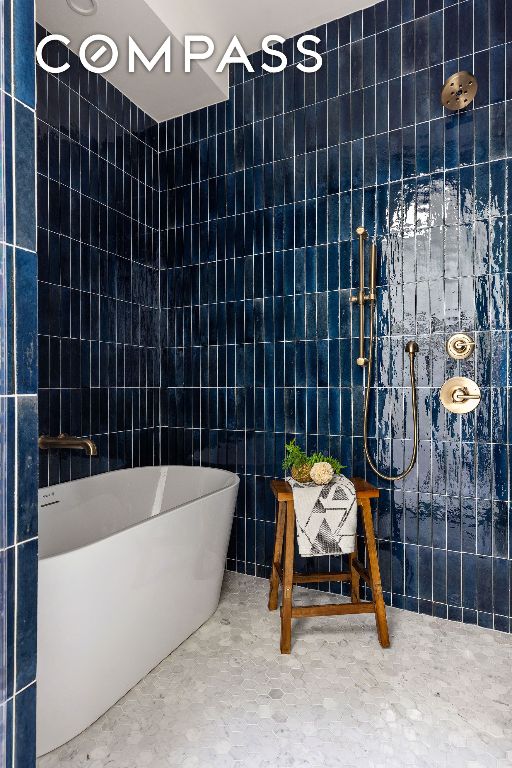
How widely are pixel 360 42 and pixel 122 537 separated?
8.71ft

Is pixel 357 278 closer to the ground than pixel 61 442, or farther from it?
farther from it

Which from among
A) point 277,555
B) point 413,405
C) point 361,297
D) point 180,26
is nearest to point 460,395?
point 413,405

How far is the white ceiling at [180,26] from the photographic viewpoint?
241 cm

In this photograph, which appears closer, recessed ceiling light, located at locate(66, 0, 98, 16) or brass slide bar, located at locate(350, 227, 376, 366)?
recessed ceiling light, located at locate(66, 0, 98, 16)

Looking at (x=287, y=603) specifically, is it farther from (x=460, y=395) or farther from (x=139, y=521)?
(x=460, y=395)

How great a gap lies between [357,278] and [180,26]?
1.60 meters

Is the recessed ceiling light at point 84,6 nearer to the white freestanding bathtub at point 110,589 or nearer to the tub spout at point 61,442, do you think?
the tub spout at point 61,442

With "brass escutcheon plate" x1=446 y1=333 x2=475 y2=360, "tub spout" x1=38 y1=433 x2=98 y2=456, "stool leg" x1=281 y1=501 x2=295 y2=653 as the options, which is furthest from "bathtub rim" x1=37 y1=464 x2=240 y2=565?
"brass escutcheon plate" x1=446 y1=333 x2=475 y2=360

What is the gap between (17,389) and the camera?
39.8 inches

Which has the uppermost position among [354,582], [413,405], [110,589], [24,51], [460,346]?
[24,51]

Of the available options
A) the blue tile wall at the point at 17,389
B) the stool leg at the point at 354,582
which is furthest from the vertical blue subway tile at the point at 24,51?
the stool leg at the point at 354,582

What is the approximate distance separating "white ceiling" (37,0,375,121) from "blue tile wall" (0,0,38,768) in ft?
5.60

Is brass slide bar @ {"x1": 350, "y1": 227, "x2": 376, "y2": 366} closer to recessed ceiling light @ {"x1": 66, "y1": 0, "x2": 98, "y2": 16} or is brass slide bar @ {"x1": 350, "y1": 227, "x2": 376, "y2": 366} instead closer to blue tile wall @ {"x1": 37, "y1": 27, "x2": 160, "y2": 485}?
blue tile wall @ {"x1": 37, "y1": 27, "x2": 160, "y2": 485}

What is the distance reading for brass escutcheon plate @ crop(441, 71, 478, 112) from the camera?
2.22 m
